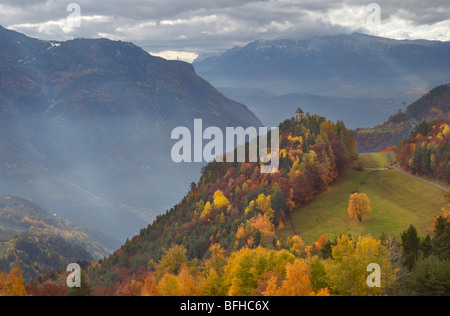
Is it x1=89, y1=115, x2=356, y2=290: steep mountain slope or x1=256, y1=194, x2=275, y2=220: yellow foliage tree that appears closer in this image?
x1=256, y1=194, x2=275, y2=220: yellow foliage tree

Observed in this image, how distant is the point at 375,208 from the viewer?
94.5m

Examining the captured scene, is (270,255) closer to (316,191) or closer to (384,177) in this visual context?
(316,191)

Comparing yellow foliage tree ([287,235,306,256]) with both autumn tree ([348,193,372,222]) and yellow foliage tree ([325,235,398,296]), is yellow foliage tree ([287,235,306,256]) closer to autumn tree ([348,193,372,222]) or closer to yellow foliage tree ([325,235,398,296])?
autumn tree ([348,193,372,222])

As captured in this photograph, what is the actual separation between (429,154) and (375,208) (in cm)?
2462

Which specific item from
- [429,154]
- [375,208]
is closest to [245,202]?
[375,208]

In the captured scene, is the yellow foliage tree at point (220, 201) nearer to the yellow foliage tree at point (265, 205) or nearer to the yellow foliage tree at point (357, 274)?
the yellow foliage tree at point (265, 205)

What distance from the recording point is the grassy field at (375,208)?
84812 mm

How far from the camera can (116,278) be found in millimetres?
106812

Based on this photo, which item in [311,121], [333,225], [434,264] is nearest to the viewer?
[434,264]

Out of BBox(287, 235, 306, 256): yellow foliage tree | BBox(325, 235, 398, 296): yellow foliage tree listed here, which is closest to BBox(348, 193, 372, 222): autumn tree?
BBox(287, 235, 306, 256): yellow foliage tree

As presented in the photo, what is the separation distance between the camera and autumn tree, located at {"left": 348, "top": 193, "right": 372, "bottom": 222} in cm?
8969

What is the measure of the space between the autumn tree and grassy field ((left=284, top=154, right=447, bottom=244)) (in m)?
1.53
